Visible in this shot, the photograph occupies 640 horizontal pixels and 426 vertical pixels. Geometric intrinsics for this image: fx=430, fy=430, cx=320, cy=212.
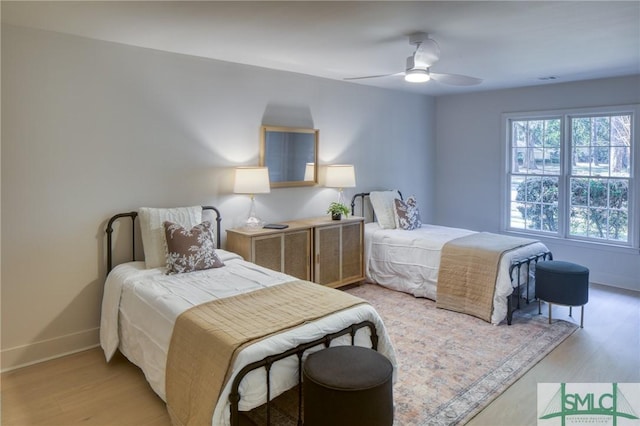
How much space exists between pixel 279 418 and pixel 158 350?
0.83 meters

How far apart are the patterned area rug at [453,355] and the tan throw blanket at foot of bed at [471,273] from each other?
12 centimetres

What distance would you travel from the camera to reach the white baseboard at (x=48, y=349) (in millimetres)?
3130

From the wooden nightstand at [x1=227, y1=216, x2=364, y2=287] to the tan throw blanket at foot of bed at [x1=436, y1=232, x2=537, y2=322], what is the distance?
1005 mm

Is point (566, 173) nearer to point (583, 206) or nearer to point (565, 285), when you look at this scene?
point (583, 206)

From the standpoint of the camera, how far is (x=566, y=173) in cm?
554

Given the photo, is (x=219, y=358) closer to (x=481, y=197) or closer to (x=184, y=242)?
(x=184, y=242)

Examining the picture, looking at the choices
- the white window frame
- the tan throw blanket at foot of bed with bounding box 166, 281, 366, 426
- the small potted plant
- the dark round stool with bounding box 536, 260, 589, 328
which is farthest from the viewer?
the white window frame

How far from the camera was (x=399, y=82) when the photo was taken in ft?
17.7

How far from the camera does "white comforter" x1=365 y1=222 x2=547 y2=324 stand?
455 centimetres

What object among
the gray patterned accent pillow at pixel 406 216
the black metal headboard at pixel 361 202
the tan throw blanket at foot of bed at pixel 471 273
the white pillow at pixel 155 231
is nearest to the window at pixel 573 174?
the tan throw blanket at foot of bed at pixel 471 273

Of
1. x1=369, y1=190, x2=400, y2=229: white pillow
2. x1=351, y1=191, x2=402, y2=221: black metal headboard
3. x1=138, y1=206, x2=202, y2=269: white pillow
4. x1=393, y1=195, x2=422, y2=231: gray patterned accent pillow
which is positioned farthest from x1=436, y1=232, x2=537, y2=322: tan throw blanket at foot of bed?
x1=138, y1=206, x2=202, y2=269: white pillow

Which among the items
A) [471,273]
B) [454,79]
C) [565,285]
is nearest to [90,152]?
[454,79]

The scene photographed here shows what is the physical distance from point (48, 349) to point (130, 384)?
0.88 metres

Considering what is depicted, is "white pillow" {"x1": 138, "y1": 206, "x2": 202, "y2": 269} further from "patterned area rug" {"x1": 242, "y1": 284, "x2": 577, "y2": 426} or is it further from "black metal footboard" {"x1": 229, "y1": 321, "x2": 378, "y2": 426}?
"black metal footboard" {"x1": 229, "y1": 321, "x2": 378, "y2": 426}
